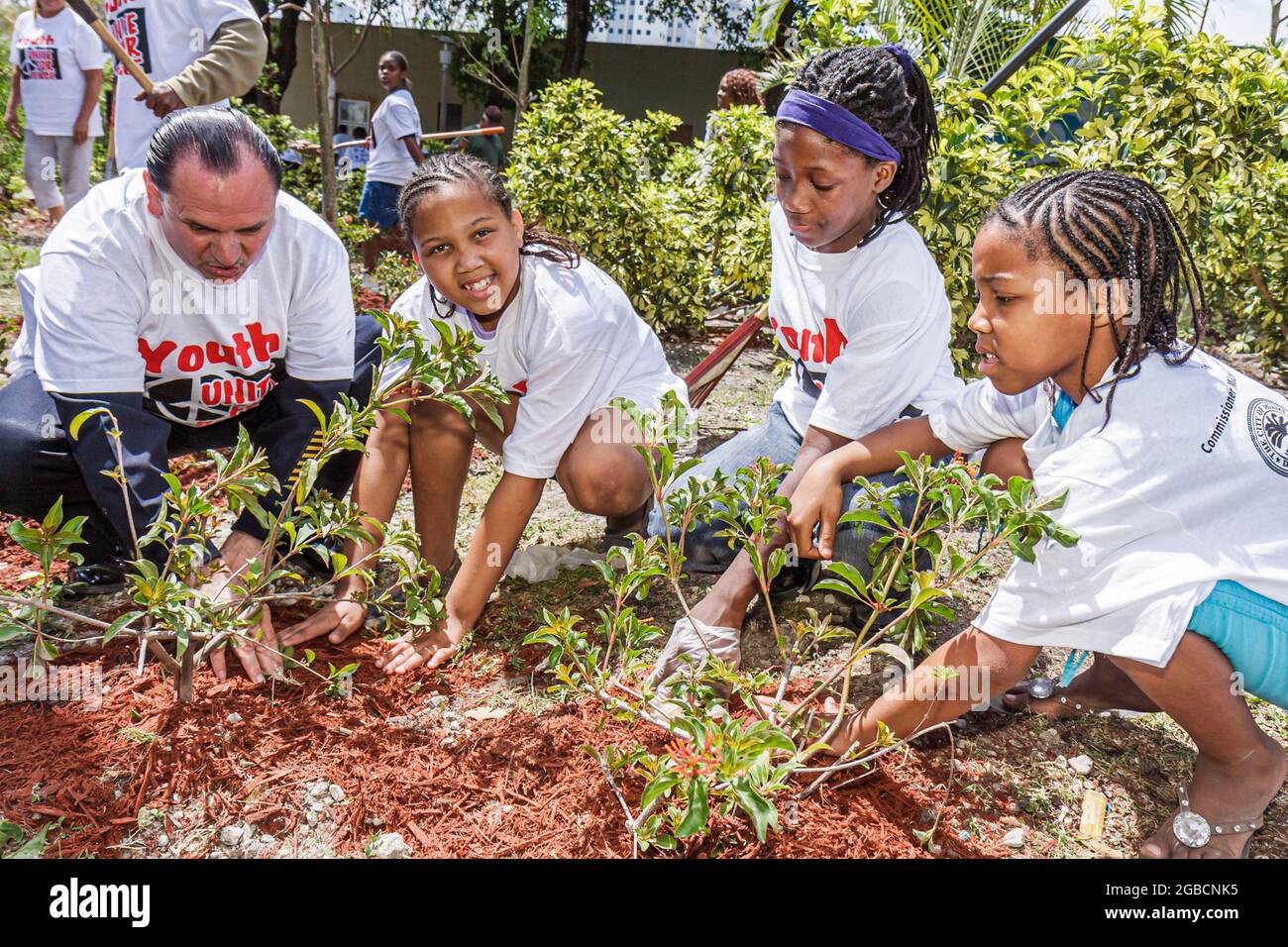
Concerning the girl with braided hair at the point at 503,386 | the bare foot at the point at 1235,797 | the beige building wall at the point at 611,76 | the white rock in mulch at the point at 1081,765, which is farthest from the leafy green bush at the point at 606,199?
the beige building wall at the point at 611,76

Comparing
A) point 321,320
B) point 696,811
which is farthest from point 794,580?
point 321,320

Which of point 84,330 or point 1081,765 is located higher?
point 84,330

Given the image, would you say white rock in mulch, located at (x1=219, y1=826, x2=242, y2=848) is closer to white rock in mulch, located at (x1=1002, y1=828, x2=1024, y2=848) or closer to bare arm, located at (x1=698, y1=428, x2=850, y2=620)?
bare arm, located at (x1=698, y1=428, x2=850, y2=620)

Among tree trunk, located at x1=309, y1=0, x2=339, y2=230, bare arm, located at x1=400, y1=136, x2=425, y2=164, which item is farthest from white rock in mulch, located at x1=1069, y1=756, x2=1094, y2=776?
bare arm, located at x1=400, y1=136, x2=425, y2=164

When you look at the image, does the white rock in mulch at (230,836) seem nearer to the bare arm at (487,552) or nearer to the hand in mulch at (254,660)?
the hand in mulch at (254,660)

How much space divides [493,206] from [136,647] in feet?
4.62

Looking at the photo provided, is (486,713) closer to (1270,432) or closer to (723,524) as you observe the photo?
(723,524)

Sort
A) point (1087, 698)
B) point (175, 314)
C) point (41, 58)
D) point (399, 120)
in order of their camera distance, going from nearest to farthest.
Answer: point (1087, 698) < point (175, 314) < point (41, 58) < point (399, 120)

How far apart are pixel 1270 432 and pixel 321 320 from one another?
2.25 metres

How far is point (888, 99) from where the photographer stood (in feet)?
7.82

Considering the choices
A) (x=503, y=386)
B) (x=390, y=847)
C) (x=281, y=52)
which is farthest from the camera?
(x=281, y=52)

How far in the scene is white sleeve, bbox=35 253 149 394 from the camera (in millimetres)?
2096

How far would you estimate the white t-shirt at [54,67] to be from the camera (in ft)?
18.6
